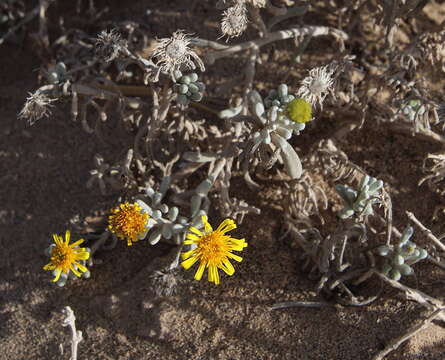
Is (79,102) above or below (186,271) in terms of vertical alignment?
above

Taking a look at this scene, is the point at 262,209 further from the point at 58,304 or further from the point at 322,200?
the point at 58,304

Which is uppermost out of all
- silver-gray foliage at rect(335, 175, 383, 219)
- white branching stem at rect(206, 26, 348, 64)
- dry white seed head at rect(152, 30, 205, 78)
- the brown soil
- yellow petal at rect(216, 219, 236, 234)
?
dry white seed head at rect(152, 30, 205, 78)

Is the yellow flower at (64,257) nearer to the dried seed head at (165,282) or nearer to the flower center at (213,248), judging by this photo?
the dried seed head at (165,282)

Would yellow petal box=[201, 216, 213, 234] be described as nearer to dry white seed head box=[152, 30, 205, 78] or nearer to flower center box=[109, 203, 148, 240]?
flower center box=[109, 203, 148, 240]

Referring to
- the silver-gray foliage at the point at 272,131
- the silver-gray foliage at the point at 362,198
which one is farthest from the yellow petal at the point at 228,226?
the silver-gray foliage at the point at 362,198

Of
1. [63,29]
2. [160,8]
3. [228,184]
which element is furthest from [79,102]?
[228,184]

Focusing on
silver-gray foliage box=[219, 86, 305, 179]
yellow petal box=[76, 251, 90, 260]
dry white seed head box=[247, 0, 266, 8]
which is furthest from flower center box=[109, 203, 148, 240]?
dry white seed head box=[247, 0, 266, 8]

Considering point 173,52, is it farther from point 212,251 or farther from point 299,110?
point 212,251
